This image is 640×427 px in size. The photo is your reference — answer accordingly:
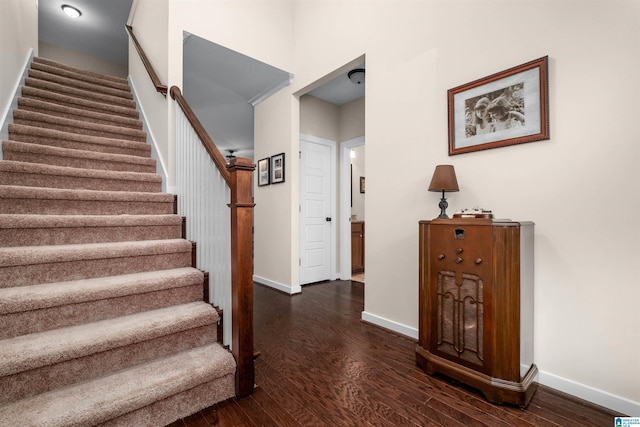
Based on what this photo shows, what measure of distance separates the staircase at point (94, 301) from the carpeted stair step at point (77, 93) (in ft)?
3.17

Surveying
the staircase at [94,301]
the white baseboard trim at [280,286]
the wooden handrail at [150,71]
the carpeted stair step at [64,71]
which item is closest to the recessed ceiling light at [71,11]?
the carpeted stair step at [64,71]

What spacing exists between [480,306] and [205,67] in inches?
153

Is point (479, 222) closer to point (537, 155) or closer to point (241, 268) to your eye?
point (537, 155)

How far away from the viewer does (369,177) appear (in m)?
2.79

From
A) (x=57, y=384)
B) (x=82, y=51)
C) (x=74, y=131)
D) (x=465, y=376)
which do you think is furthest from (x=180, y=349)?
(x=82, y=51)

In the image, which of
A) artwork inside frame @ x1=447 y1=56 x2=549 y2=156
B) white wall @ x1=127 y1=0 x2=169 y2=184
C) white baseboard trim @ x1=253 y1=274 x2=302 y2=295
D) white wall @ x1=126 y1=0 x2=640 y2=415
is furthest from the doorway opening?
artwork inside frame @ x1=447 y1=56 x2=549 y2=156

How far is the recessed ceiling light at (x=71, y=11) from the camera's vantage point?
4730 mm

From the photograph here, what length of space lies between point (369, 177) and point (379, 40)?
1.26m

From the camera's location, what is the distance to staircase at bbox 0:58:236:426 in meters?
1.28

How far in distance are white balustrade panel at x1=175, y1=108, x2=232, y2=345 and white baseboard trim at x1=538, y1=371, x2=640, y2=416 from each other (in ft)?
6.26

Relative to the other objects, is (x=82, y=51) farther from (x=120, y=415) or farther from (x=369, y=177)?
(x=120, y=415)

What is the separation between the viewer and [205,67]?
3674 mm

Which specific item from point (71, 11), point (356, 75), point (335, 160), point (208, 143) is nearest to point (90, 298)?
point (208, 143)

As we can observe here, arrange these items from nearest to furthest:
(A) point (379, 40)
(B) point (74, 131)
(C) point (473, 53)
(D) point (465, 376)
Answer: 1. (D) point (465, 376)
2. (C) point (473, 53)
3. (A) point (379, 40)
4. (B) point (74, 131)
